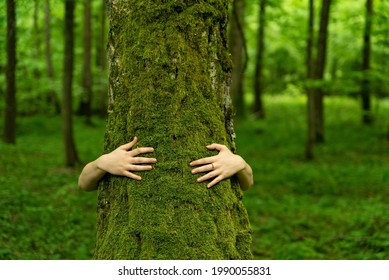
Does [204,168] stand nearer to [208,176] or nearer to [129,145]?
[208,176]

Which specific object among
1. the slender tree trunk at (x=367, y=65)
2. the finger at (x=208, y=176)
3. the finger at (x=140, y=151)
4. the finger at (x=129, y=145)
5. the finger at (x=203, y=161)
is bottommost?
the finger at (x=208, y=176)

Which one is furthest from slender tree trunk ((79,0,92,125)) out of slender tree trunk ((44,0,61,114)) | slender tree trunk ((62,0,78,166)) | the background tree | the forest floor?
slender tree trunk ((62,0,78,166))

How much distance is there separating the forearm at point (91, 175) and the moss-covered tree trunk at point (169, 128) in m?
0.06

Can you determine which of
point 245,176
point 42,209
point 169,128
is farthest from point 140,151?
point 42,209

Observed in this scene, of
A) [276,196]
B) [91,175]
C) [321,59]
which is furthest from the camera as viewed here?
[321,59]

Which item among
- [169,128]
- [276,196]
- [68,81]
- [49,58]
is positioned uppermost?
[49,58]

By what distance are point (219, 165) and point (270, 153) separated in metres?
12.3

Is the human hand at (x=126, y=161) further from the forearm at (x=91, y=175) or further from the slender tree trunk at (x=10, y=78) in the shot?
the slender tree trunk at (x=10, y=78)

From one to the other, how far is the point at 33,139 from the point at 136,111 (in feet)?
50.0

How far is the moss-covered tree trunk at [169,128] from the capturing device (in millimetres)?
2389

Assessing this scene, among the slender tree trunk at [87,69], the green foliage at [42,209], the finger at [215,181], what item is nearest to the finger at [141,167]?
the finger at [215,181]

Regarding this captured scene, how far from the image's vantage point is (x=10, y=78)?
1230 cm

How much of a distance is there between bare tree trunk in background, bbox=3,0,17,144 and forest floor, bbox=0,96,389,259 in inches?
29.9

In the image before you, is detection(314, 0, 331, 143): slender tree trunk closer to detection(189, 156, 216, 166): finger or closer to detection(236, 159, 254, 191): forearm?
detection(236, 159, 254, 191): forearm
